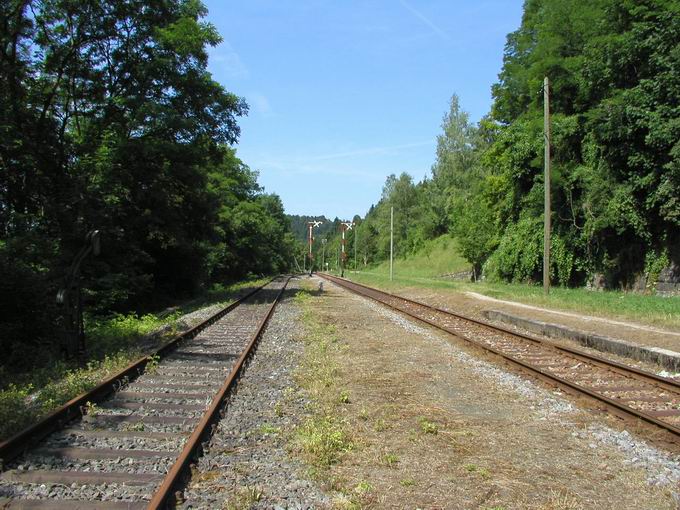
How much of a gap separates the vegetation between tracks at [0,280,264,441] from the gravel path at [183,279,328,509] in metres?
2.10

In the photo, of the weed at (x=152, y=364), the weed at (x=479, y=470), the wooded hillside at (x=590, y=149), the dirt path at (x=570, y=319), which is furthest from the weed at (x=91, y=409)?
the wooded hillside at (x=590, y=149)

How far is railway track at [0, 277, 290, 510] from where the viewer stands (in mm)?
4195

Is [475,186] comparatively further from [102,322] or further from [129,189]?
[102,322]

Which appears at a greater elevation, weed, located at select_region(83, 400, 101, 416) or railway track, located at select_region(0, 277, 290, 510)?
weed, located at select_region(83, 400, 101, 416)

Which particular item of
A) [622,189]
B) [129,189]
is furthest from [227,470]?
[622,189]

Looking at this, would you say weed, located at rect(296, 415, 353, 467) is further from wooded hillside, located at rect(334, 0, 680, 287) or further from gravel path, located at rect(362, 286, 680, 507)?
wooded hillside, located at rect(334, 0, 680, 287)

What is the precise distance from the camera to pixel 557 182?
3034 cm

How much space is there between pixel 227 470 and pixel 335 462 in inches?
39.0

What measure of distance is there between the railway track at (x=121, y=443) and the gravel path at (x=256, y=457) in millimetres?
179

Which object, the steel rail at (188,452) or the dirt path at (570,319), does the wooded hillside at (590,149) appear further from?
the steel rail at (188,452)

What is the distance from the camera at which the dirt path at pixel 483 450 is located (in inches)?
176

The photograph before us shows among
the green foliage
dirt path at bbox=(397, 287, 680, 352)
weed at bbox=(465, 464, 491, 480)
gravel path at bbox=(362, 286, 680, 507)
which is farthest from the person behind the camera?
the green foliage

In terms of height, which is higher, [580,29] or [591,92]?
[580,29]

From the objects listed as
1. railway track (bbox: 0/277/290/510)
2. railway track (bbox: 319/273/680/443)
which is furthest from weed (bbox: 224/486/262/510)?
railway track (bbox: 319/273/680/443)
